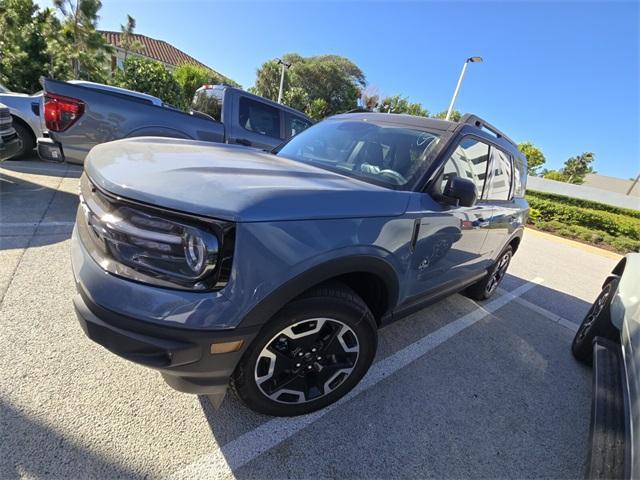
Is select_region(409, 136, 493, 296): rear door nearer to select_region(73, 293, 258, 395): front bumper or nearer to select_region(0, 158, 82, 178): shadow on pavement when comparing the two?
select_region(73, 293, 258, 395): front bumper

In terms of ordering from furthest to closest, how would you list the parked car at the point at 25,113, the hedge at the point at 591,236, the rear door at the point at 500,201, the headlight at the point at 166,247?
the hedge at the point at 591,236 → the parked car at the point at 25,113 → the rear door at the point at 500,201 → the headlight at the point at 166,247

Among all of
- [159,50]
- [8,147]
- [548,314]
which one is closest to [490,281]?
[548,314]

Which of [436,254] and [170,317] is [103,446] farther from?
[436,254]

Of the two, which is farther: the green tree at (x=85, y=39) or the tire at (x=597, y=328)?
the green tree at (x=85, y=39)

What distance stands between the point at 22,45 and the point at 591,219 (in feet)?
95.2

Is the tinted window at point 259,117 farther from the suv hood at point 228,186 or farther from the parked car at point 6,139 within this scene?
the suv hood at point 228,186

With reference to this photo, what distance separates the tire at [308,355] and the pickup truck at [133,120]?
413 centimetres

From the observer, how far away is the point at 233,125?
5.36 m

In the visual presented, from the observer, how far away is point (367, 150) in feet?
8.10

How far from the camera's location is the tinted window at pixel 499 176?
2.99 m

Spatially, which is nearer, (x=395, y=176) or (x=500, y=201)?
(x=395, y=176)

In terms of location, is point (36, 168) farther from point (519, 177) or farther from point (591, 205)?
point (591, 205)

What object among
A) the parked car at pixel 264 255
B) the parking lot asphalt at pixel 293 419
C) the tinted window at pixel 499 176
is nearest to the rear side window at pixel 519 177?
the tinted window at pixel 499 176

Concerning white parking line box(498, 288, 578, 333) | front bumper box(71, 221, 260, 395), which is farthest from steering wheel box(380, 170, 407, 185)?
white parking line box(498, 288, 578, 333)
